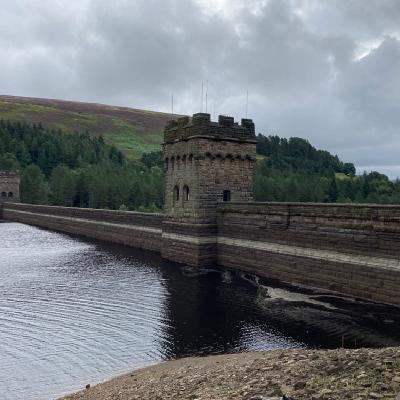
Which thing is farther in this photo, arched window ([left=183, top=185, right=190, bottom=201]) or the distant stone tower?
the distant stone tower

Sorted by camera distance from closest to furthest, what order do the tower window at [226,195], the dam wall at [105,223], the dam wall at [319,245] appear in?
the dam wall at [319,245], the tower window at [226,195], the dam wall at [105,223]

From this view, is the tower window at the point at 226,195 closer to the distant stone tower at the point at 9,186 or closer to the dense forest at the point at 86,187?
the dense forest at the point at 86,187

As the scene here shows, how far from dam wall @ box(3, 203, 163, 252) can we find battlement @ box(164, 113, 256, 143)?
25.9ft

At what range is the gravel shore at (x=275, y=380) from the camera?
925cm

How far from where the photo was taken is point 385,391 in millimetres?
8805

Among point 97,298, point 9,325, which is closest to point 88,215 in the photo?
point 97,298

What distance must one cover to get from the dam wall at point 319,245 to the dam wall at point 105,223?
1054 cm

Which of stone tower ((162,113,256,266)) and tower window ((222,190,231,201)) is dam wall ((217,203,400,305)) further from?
tower window ((222,190,231,201))

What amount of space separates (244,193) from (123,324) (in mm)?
17189

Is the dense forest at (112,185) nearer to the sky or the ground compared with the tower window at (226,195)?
nearer to the sky

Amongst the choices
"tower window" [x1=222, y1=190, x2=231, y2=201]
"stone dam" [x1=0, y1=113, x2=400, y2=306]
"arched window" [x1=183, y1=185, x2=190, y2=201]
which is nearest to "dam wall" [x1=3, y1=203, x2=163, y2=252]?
"stone dam" [x1=0, y1=113, x2=400, y2=306]

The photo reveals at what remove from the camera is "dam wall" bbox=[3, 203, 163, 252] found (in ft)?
138

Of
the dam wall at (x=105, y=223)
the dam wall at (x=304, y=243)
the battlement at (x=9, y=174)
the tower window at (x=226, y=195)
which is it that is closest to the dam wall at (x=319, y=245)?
the dam wall at (x=304, y=243)

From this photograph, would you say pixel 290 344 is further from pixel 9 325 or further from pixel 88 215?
pixel 88 215
